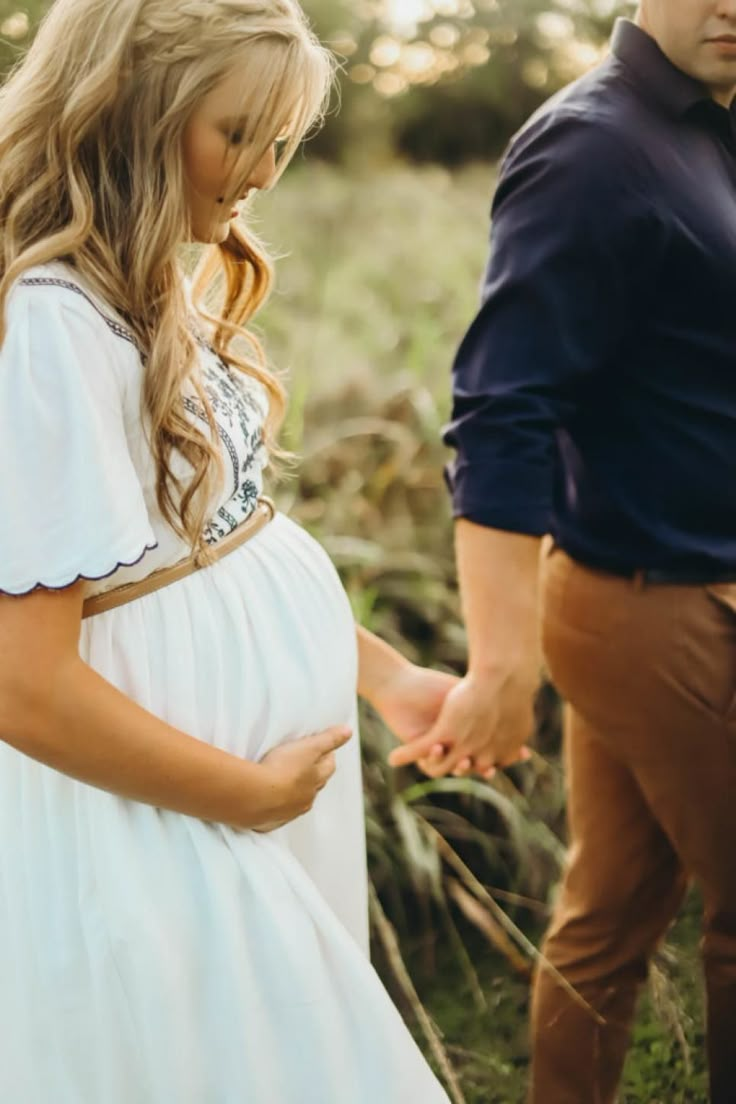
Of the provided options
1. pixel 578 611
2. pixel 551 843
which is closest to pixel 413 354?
pixel 551 843

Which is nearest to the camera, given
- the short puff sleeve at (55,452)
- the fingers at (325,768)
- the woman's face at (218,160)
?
the short puff sleeve at (55,452)

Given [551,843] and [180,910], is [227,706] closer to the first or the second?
[180,910]

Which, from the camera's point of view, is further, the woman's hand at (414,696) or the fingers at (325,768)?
the woman's hand at (414,696)

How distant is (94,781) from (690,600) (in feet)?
2.94

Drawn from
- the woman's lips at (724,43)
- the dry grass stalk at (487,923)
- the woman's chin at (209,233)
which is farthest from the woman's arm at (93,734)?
the dry grass stalk at (487,923)

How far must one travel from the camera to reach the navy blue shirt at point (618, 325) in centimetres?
165

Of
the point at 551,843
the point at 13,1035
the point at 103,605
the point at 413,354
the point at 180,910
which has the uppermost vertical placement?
the point at 103,605

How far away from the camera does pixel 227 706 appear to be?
1398 millimetres

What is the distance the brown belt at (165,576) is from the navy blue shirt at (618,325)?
0.37 metres

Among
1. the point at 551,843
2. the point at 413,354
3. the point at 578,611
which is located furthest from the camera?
the point at 413,354

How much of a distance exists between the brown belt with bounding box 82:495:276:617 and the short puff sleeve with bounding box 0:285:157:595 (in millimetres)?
137

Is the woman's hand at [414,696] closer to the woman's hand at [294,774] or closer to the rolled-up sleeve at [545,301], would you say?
the rolled-up sleeve at [545,301]

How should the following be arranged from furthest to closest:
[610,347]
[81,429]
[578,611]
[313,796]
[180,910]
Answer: [578,611] < [610,347] < [313,796] < [180,910] < [81,429]

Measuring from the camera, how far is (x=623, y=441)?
1771 millimetres
